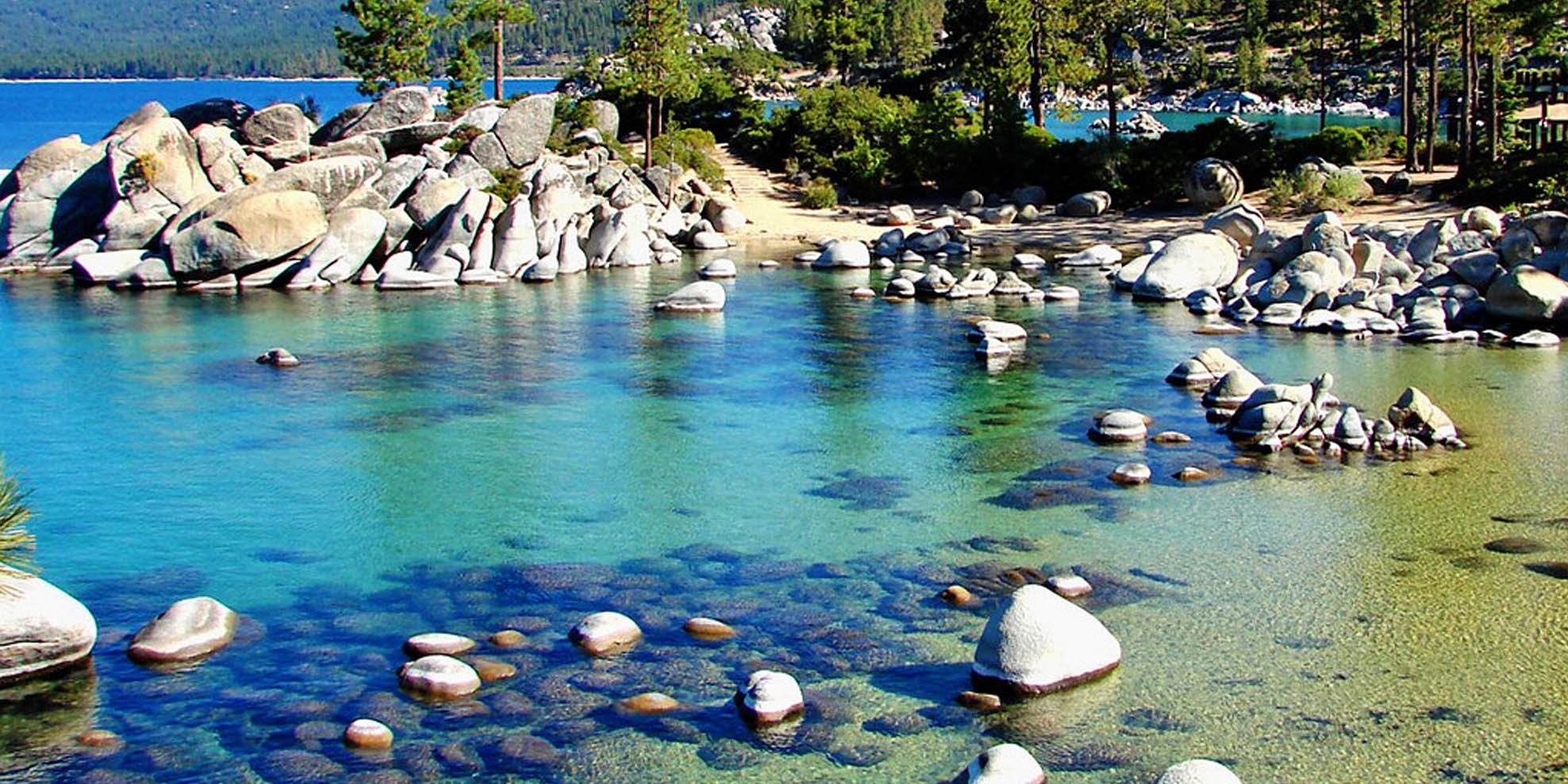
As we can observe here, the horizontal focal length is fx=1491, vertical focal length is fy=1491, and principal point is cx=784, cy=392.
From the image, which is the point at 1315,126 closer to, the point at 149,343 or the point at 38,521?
the point at 149,343

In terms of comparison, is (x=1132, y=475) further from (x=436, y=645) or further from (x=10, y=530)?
(x=10, y=530)

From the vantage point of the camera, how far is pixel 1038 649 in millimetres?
13211

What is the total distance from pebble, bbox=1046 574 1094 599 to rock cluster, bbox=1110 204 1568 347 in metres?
16.9

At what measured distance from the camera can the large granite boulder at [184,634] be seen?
14.2m

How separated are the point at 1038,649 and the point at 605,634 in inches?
163

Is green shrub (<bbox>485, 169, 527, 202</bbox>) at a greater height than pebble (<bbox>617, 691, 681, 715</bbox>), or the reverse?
green shrub (<bbox>485, 169, 527, 202</bbox>)

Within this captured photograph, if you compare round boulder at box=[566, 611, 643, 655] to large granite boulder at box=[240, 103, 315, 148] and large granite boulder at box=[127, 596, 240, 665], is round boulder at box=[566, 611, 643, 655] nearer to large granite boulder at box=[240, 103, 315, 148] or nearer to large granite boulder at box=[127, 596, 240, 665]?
large granite boulder at box=[127, 596, 240, 665]

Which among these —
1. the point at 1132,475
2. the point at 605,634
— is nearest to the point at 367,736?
the point at 605,634

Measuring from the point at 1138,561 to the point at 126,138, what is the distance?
120ft

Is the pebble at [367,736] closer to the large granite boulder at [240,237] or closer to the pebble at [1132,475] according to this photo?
the pebble at [1132,475]

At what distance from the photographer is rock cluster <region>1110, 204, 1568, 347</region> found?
3012cm

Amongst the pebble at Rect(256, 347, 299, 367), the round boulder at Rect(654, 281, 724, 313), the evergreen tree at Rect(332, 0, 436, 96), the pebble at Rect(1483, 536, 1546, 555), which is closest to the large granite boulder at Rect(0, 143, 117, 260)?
the evergreen tree at Rect(332, 0, 436, 96)


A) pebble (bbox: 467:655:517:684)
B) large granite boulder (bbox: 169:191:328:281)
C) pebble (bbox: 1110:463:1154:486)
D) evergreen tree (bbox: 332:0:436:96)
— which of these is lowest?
pebble (bbox: 467:655:517:684)

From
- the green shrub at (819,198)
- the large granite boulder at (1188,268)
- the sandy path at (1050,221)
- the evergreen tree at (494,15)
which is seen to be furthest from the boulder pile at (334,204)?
the large granite boulder at (1188,268)
